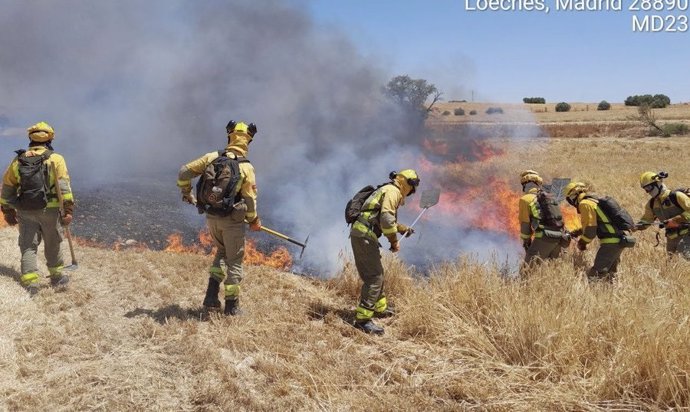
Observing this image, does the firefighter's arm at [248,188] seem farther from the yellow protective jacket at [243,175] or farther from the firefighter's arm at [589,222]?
the firefighter's arm at [589,222]

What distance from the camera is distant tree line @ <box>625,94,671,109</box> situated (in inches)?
1978

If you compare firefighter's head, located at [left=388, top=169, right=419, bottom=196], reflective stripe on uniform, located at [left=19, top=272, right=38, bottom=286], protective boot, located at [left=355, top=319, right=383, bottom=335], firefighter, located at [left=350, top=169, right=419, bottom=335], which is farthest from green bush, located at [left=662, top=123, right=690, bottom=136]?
reflective stripe on uniform, located at [left=19, top=272, right=38, bottom=286]

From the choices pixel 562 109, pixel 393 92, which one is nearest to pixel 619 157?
pixel 393 92

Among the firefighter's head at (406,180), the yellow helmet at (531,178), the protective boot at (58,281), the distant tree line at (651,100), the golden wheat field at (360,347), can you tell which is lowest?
the golden wheat field at (360,347)

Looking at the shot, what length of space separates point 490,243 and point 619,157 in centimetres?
1331

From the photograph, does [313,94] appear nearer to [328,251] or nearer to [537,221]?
[328,251]

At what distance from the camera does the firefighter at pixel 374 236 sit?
4695 mm

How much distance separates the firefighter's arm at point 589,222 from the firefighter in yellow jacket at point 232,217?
3.85 meters

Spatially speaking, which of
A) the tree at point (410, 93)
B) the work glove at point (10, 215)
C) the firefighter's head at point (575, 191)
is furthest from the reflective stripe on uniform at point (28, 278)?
the tree at point (410, 93)

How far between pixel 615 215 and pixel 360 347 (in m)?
3.57

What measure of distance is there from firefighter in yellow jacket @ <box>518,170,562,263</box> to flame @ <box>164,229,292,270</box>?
434cm

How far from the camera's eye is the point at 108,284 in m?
5.82

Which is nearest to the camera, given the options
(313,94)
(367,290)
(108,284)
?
(367,290)

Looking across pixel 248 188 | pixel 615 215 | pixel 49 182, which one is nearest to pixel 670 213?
pixel 615 215
